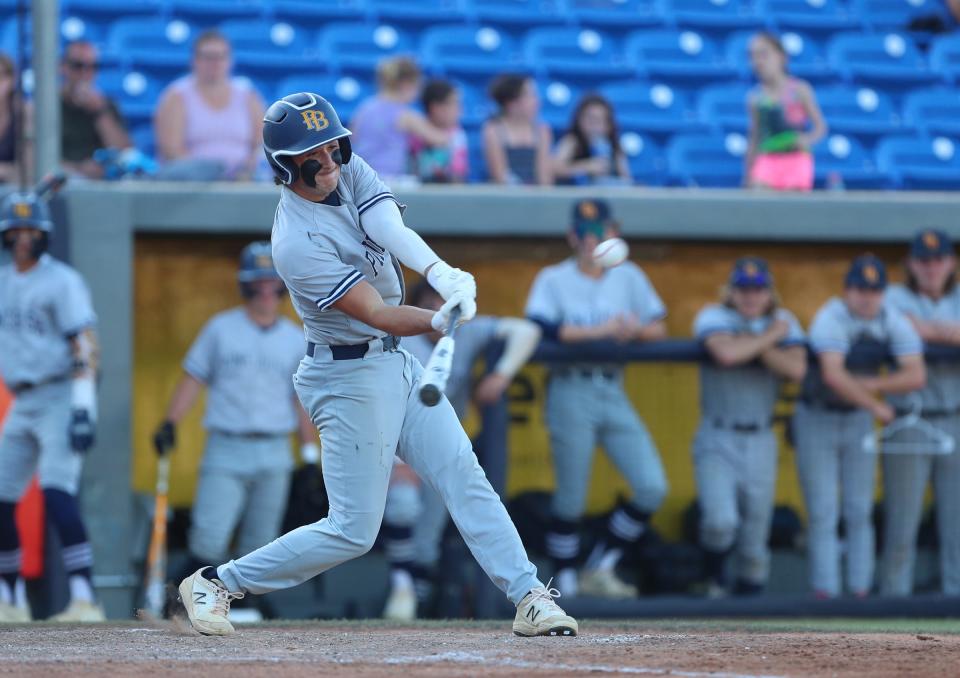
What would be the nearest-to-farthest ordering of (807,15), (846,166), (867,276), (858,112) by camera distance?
(867,276) < (846,166) < (858,112) < (807,15)

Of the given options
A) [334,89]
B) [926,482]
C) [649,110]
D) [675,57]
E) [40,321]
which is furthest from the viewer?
[675,57]

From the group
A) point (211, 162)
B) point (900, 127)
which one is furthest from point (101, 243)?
point (900, 127)

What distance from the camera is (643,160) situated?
977 cm

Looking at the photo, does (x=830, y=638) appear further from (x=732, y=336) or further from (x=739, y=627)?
(x=732, y=336)

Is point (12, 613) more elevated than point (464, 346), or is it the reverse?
point (464, 346)

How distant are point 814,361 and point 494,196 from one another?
1.93 metres

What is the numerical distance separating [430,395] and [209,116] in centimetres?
460

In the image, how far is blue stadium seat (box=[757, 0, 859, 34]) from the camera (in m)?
11.0

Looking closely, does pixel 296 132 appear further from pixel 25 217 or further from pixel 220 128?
pixel 220 128

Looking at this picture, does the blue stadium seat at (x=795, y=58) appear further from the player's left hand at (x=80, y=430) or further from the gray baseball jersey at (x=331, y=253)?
the gray baseball jersey at (x=331, y=253)

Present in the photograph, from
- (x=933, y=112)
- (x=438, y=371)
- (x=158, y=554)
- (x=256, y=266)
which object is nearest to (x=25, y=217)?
(x=256, y=266)

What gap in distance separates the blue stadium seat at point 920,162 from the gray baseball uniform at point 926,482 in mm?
1932

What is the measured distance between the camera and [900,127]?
10.3 metres

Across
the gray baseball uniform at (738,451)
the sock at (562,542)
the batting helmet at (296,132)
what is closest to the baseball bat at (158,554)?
the sock at (562,542)
